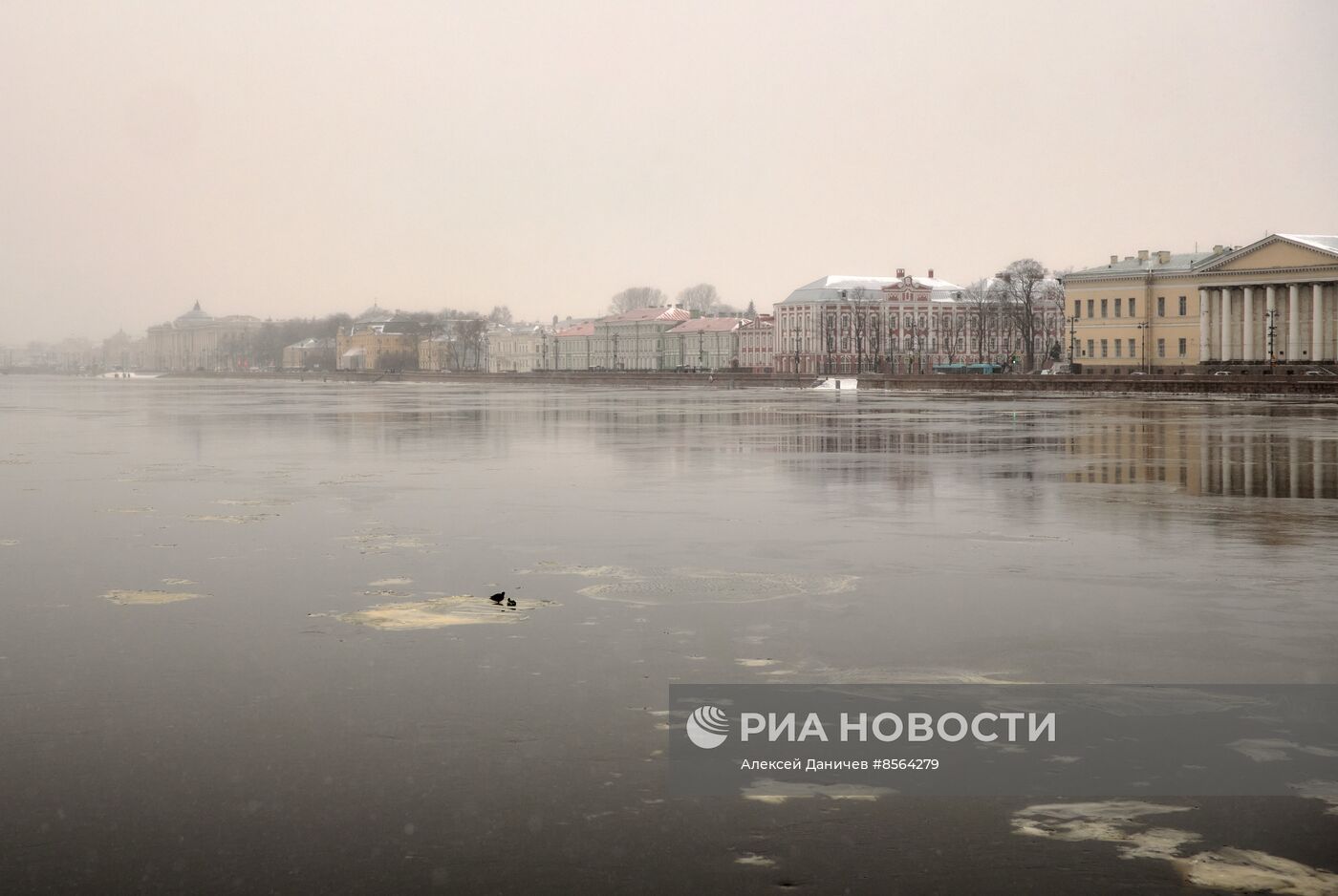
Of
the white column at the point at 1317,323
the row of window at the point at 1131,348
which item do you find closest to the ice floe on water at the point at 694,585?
the white column at the point at 1317,323

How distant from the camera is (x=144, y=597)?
11641 millimetres

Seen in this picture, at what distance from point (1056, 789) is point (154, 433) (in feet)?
125

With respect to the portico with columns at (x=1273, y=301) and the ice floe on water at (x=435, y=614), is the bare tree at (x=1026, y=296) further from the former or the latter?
the ice floe on water at (x=435, y=614)

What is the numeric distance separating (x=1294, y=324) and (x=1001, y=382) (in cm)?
3403

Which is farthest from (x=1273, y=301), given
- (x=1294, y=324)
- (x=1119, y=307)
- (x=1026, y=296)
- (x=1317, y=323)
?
(x=1026, y=296)

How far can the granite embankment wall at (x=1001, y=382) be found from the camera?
7012 centimetres

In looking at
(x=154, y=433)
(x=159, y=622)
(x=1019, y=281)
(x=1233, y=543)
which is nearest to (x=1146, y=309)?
(x=1019, y=281)

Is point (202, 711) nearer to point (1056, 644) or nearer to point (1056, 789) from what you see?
point (1056, 789)

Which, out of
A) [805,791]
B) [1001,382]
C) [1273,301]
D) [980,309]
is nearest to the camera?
[805,791]

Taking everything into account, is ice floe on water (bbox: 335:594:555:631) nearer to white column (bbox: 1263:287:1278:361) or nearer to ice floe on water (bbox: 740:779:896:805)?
ice floe on water (bbox: 740:779:896:805)

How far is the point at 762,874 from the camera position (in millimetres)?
5336

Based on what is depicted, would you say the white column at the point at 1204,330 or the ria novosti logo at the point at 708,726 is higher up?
the white column at the point at 1204,330

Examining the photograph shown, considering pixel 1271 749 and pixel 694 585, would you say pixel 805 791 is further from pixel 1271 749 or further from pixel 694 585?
pixel 694 585

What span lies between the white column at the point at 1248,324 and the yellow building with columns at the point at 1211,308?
0.08 m
